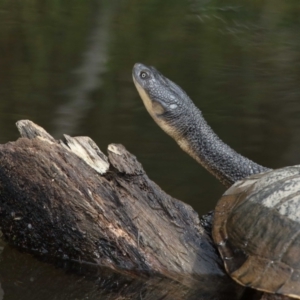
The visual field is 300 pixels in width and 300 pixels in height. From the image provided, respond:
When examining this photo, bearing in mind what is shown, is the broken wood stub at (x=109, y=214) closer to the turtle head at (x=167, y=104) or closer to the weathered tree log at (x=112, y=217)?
the weathered tree log at (x=112, y=217)

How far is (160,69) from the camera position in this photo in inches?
311

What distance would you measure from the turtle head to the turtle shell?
3.58 ft

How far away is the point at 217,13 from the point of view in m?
11.4

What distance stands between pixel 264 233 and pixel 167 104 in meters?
1.54

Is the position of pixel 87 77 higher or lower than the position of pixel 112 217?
lower

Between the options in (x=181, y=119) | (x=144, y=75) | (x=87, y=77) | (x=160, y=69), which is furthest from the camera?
(x=160, y=69)

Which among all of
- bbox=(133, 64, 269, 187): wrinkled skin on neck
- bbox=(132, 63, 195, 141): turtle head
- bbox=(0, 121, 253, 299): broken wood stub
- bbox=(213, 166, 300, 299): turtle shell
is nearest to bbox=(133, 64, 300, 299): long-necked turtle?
bbox=(213, 166, 300, 299): turtle shell

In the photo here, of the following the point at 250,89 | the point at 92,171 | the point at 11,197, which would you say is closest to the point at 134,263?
the point at 92,171

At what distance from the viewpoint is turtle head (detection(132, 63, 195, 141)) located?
438 centimetres

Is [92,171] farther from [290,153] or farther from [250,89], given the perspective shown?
[250,89]

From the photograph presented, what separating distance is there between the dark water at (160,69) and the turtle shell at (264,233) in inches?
41.2

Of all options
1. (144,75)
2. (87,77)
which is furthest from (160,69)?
(144,75)

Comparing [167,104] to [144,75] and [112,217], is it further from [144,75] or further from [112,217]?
[112,217]

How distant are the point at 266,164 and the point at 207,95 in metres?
2.00
